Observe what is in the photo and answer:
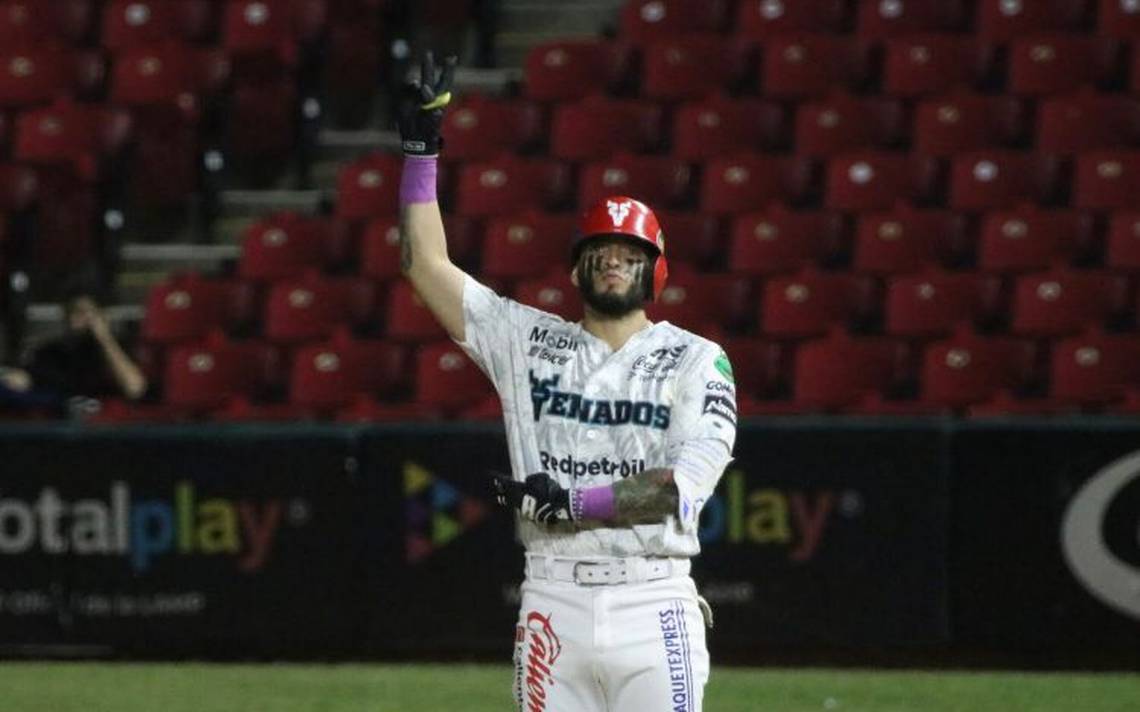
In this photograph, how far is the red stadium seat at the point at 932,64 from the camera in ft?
43.8

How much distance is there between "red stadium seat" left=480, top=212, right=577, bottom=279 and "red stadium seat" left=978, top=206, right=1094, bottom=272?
96.3 inches

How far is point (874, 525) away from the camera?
33.7ft

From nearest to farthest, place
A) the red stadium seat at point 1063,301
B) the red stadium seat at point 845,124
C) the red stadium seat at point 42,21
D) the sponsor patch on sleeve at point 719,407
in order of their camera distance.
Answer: the sponsor patch on sleeve at point 719,407
the red stadium seat at point 1063,301
the red stadium seat at point 845,124
the red stadium seat at point 42,21

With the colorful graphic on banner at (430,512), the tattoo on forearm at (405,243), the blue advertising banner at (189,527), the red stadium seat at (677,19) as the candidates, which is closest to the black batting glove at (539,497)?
the tattoo on forearm at (405,243)

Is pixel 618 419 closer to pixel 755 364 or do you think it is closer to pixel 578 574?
pixel 578 574

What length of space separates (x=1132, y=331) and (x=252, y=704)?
217 inches

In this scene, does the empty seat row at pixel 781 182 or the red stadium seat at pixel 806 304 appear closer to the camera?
the red stadium seat at pixel 806 304

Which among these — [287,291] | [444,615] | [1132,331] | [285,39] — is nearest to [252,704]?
[444,615]

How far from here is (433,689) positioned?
970 cm

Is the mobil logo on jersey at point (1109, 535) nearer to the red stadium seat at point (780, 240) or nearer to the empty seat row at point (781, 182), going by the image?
the empty seat row at point (781, 182)

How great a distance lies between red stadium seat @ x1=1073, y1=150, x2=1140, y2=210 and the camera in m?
12.5

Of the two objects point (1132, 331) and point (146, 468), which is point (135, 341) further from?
point (1132, 331)

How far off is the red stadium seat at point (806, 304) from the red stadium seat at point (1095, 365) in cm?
126

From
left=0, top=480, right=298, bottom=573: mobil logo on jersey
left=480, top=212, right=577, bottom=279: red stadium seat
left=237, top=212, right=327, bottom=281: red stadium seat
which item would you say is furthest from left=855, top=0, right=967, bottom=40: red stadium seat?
left=0, top=480, right=298, bottom=573: mobil logo on jersey
